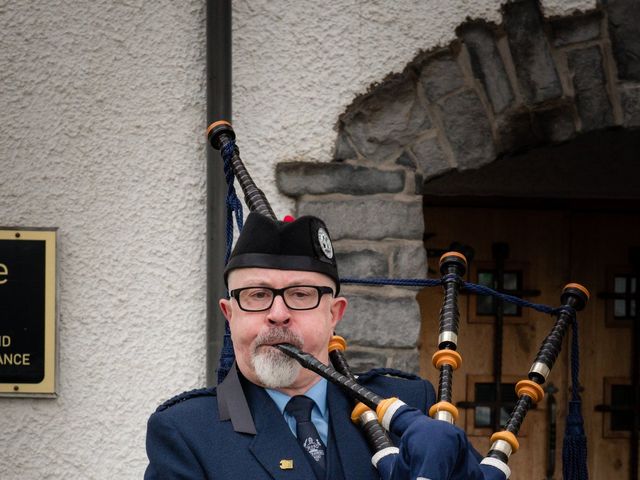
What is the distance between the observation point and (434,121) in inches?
134

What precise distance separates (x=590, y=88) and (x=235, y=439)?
6.25 feet

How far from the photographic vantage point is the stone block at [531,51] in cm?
337

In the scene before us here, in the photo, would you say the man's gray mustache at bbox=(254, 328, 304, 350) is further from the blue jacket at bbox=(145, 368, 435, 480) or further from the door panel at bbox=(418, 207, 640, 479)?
the door panel at bbox=(418, 207, 640, 479)

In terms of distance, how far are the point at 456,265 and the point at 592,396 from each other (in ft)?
7.72

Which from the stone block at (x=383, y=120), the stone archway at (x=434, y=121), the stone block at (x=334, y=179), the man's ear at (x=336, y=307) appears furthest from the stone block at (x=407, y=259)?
the man's ear at (x=336, y=307)

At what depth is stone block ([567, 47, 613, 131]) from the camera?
11.2ft

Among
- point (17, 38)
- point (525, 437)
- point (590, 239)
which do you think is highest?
point (17, 38)

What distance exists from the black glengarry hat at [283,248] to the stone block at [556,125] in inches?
57.4

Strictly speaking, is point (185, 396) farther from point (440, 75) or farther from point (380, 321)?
point (440, 75)

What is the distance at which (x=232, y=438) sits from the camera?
7.11 ft

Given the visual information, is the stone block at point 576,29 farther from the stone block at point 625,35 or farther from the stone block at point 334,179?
the stone block at point 334,179

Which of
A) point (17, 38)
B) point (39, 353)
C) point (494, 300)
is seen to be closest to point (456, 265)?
point (39, 353)

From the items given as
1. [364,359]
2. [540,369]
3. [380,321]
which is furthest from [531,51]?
[540,369]

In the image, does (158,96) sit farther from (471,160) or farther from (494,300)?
(494,300)
